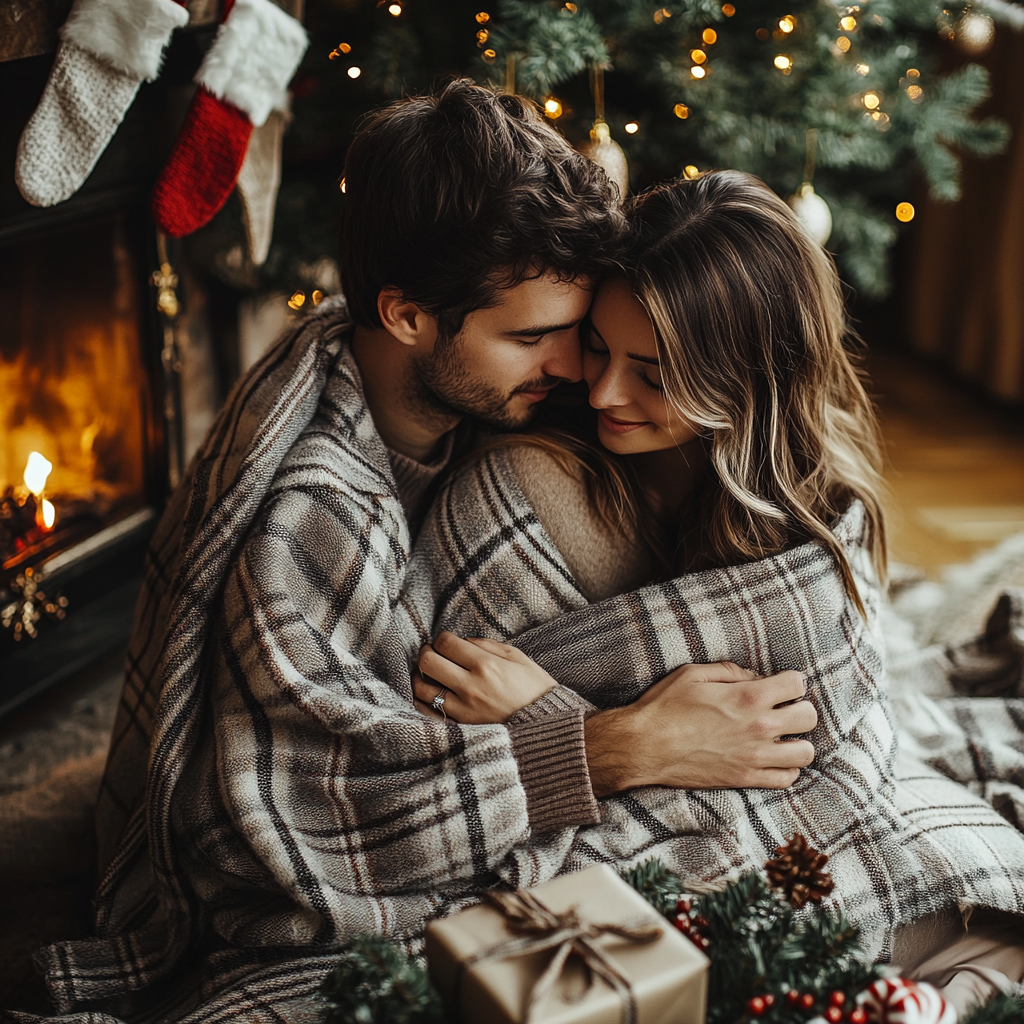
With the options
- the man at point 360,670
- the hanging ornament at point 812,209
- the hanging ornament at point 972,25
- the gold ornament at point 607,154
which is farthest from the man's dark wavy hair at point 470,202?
the hanging ornament at point 972,25

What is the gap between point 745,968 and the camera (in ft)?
2.58

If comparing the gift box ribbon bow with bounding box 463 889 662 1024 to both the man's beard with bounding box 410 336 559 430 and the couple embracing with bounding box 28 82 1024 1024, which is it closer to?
the couple embracing with bounding box 28 82 1024 1024

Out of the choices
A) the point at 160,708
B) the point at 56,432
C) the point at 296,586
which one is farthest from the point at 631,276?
the point at 56,432

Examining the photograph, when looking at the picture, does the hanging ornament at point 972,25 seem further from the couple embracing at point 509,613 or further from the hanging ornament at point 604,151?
the couple embracing at point 509,613

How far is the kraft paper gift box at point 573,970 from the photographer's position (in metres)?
0.69

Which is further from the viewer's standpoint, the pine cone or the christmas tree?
the christmas tree

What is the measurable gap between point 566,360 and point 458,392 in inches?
5.7

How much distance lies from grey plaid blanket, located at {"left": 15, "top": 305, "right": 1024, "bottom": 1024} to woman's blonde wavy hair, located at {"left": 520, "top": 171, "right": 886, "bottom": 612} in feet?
0.20

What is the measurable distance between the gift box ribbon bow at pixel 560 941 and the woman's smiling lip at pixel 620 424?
0.64 m

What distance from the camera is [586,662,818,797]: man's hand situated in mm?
1129

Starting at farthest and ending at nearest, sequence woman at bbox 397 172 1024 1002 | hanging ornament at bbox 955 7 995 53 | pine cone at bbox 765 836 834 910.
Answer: hanging ornament at bbox 955 7 995 53 < woman at bbox 397 172 1024 1002 < pine cone at bbox 765 836 834 910

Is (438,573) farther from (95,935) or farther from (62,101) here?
(62,101)

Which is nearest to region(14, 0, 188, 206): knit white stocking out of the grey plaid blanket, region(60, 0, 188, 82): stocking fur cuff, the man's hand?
region(60, 0, 188, 82): stocking fur cuff

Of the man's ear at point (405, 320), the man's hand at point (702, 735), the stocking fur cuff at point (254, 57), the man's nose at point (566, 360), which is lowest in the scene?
the man's hand at point (702, 735)
